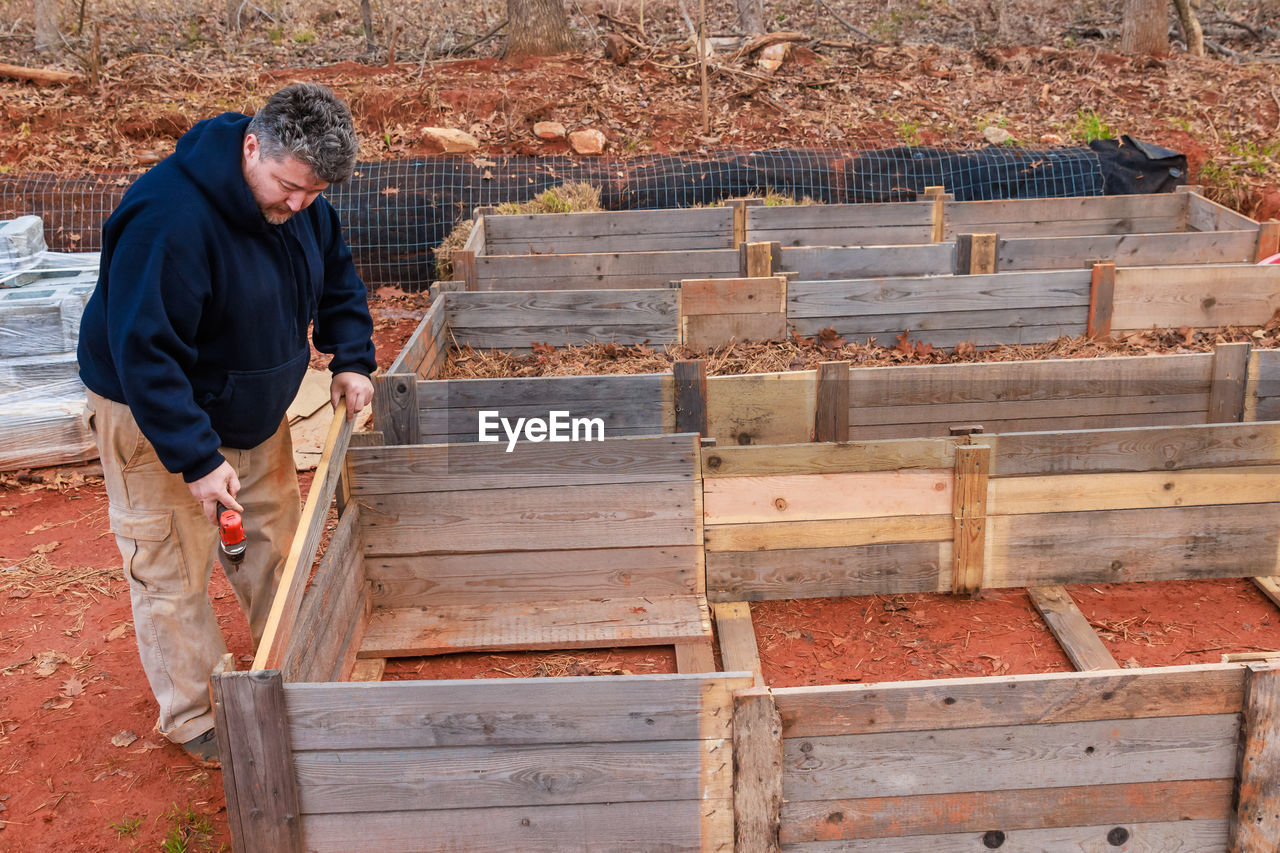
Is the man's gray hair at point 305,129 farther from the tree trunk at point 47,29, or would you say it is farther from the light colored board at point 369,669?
the tree trunk at point 47,29

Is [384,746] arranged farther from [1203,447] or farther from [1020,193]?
[1020,193]

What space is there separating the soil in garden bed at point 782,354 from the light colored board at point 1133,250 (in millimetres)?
1260

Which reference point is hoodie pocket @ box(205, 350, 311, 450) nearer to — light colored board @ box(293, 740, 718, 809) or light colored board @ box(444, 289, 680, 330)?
light colored board @ box(293, 740, 718, 809)

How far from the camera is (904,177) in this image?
441 inches

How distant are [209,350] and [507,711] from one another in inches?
61.5

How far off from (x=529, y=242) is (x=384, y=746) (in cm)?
683

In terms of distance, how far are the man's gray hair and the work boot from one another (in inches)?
83.9

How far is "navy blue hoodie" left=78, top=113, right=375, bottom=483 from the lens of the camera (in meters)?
3.03

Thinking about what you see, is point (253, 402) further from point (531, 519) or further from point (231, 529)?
point (531, 519)

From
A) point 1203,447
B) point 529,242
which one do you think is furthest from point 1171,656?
point 529,242

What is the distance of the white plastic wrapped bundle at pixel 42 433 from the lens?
671 centimetres

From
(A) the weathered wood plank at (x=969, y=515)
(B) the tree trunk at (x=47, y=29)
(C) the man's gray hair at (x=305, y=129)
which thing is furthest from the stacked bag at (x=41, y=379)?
(B) the tree trunk at (x=47, y=29)

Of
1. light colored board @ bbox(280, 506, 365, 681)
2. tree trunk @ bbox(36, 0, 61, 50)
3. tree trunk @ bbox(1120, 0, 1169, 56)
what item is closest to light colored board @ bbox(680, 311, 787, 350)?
light colored board @ bbox(280, 506, 365, 681)

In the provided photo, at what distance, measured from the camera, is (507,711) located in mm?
2729
